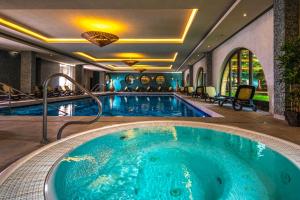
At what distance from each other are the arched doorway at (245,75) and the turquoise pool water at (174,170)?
4812mm

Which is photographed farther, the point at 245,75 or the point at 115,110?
the point at 245,75

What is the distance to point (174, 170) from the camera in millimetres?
2529

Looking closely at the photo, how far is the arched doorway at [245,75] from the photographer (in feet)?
25.0

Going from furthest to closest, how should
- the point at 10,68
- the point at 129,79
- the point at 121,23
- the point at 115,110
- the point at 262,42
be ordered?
the point at 129,79 → the point at 10,68 → the point at 115,110 → the point at 121,23 → the point at 262,42

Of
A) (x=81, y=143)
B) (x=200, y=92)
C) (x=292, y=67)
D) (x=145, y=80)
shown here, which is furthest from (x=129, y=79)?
(x=81, y=143)

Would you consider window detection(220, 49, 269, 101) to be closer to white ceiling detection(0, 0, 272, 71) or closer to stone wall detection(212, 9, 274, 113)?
stone wall detection(212, 9, 274, 113)

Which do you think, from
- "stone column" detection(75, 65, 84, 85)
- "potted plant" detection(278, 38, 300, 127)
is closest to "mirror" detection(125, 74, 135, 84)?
"stone column" detection(75, 65, 84, 85)

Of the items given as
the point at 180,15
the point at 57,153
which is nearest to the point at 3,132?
the point at 57,153

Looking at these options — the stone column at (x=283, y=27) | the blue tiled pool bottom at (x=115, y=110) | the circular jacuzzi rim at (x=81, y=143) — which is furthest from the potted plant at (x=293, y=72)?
the blue tiled pool bottom at (x=115, y=110)

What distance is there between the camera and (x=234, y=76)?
10094 mm

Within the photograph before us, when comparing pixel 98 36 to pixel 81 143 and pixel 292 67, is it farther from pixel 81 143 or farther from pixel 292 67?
pixel 292 67

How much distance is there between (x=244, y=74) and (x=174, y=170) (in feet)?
25.9

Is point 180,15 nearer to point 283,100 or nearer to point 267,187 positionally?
point 283,100

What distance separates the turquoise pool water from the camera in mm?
1896
